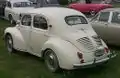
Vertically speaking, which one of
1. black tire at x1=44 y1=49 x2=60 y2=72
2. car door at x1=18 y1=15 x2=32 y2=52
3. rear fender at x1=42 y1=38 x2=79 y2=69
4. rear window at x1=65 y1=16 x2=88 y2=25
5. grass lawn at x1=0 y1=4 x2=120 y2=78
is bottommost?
grass lawn at x1=0 y1=4 x2=120 y2=78

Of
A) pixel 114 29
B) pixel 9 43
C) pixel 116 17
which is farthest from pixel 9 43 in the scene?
pixel 116 17

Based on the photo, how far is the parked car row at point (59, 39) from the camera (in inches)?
328

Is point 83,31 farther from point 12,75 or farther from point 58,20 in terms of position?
point 12,75

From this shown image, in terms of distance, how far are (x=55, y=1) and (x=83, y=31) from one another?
1242cm

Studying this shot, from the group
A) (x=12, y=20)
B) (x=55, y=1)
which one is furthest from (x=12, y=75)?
(x=55, y=1)

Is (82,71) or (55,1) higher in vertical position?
(55,1)

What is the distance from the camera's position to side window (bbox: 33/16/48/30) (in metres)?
9.39

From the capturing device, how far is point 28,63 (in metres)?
9.91

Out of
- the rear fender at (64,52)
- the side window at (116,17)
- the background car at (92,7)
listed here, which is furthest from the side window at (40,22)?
the background car at (92,7)

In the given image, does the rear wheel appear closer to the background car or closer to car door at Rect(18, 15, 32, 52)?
car door at Rect(18, 15, 32, 52)

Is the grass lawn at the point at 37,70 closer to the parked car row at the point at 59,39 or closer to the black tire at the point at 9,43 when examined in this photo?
the parked car row at the point at 59,39

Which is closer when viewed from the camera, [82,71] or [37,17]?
[82,71]

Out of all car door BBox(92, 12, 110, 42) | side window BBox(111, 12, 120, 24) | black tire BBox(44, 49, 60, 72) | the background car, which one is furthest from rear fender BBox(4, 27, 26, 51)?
the background car

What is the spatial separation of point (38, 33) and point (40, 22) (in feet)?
1.16
